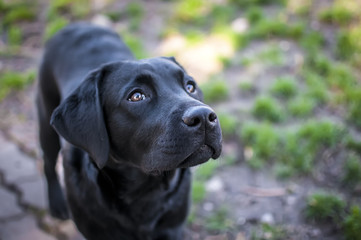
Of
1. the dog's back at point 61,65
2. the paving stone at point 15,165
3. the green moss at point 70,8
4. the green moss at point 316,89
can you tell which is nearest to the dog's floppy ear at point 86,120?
the dog's back at point 61,65

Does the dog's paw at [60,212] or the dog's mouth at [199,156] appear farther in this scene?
the dog's paw at [60,212]

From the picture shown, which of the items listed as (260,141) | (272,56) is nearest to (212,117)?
(260,141)

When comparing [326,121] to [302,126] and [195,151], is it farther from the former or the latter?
[195,151]

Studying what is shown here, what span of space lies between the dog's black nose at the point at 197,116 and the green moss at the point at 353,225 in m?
1.69

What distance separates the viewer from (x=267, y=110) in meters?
4.05

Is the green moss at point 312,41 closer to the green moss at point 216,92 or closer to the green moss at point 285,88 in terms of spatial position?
the green moss at point 285,88

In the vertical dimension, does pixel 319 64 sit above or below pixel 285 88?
above

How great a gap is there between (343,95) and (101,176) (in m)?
2.87

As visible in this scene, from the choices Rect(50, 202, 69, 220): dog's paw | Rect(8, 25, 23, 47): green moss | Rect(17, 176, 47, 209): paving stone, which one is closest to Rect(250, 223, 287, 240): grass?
Rect(50, 202, 69, 220): dog's paw

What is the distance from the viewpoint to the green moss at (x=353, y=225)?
9.04 feet

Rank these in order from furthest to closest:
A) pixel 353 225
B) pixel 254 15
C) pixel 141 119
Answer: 1. pixel 254 15
2. pixel 353 225
3. pixel 141 119

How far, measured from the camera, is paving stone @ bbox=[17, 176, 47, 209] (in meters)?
3.54

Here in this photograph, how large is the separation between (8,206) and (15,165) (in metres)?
Answer: 0.61

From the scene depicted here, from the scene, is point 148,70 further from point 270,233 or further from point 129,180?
point 270,233
